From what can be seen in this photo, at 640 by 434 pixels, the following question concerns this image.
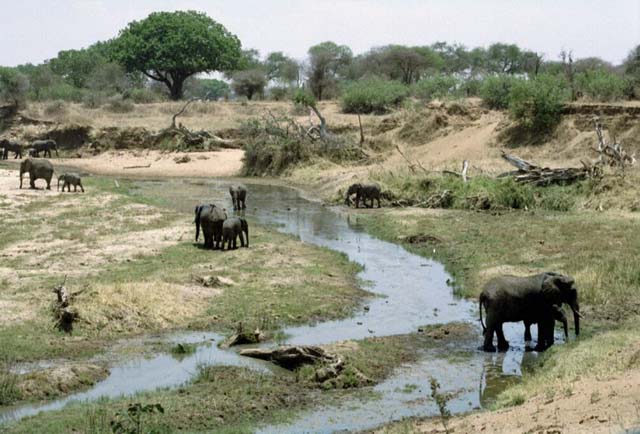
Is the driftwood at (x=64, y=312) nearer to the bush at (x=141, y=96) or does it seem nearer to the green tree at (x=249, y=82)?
the bush at (x=141, y=96)

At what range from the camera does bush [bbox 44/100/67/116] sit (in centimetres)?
5882

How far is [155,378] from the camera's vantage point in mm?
12195

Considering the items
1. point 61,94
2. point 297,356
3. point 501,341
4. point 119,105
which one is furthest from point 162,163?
point 297,356

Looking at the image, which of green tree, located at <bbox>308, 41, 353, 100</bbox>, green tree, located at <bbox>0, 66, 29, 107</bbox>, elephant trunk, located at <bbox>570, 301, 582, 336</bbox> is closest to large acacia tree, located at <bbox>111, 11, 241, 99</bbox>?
green tree, located at <bbox>308, 41, 353, 100</bbox>

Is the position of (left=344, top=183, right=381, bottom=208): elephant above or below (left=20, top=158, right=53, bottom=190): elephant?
below

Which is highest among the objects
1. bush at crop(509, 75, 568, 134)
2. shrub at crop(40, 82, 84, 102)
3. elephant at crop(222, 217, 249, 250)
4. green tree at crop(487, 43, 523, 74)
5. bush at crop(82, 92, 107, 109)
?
green tree at crop(487, 43, 523, 74)

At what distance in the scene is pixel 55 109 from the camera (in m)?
59.1

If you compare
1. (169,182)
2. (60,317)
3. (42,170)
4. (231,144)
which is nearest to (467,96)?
(231,144)

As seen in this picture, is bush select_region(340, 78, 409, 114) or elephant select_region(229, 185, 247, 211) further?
bush select_region(340, 78, 409, 114)

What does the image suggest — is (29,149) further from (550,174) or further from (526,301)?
(526,301)

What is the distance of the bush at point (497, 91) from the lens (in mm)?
47541

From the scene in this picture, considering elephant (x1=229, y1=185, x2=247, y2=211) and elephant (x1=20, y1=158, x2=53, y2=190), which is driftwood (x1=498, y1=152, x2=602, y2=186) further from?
elephant (x1=20, y1=158, x2=53, y2=190)

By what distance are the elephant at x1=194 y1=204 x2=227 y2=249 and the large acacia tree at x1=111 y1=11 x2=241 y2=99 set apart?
50882mm

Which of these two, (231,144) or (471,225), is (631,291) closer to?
(471,225)
